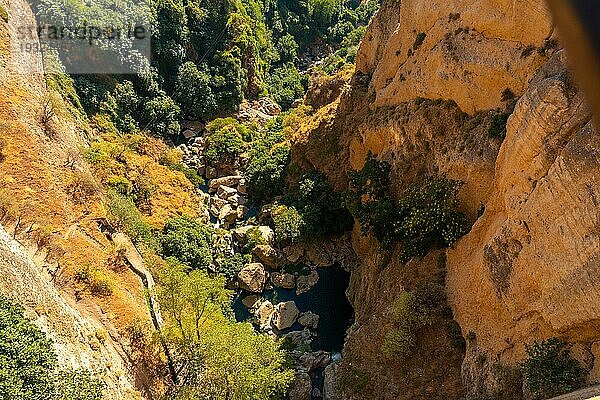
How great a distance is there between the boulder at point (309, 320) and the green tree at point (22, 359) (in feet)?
67.6

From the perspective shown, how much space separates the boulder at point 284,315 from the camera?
33.3 metres

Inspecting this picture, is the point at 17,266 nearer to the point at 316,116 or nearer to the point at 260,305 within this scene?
the point at 260,305

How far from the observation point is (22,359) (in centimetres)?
1409

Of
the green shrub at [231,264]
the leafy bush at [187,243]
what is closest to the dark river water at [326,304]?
the green shrub at [231,264]

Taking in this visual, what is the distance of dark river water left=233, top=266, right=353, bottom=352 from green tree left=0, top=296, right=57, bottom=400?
20.2 meters

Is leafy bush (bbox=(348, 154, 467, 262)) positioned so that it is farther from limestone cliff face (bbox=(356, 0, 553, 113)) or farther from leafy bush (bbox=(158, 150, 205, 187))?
leafy bush (bbox=(158, 150, 205, 187))

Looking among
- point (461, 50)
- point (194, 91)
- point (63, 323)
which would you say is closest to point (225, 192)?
point (194, 91)

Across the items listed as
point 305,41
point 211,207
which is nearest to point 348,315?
point 211,207

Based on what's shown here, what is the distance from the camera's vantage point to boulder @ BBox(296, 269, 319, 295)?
118ft

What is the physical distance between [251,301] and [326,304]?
20.4ft

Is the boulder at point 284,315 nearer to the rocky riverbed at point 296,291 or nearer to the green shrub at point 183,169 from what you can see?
the rocky riverbed at point 296,291

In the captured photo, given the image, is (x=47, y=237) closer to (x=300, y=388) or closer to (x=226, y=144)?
(x=300, y=388)

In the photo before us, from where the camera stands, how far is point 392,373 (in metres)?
23.9

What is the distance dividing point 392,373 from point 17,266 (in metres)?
19.4
